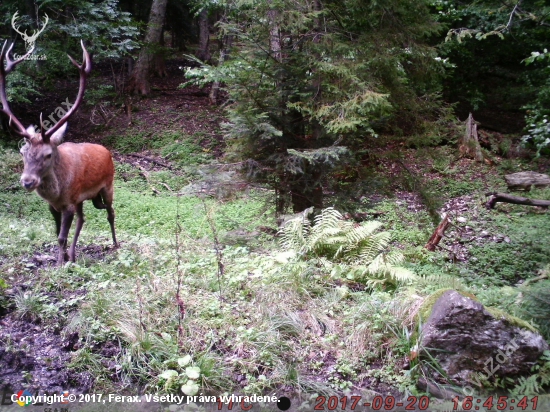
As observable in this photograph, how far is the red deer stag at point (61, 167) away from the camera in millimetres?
4898

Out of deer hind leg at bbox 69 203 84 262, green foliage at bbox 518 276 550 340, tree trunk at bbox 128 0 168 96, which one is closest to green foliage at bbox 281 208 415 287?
green foliage at bbox 518 276 550 340

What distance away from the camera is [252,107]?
6.92m

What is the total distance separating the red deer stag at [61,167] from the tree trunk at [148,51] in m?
12.8

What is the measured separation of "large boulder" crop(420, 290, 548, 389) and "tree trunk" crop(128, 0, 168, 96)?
16492mm

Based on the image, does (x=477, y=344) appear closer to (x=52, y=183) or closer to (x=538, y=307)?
(x=538, y=307)

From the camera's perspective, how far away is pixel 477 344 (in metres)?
3.65

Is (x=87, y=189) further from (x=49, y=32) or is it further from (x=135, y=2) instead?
(x=135, y=2)

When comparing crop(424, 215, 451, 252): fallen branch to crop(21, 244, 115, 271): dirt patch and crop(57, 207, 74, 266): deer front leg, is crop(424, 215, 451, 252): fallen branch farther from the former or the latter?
crop(57, 207, 74, 266): deer front leg

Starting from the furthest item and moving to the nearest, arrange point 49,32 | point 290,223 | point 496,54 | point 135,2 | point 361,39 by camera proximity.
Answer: point 135,2
point 496,54
point 49,32
point 361,39
point 290,223

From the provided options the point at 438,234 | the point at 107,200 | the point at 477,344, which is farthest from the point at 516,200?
the point at 107,200

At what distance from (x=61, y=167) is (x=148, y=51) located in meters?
14.0

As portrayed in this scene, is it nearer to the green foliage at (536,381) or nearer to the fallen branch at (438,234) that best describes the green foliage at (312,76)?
the fallen branch at (438,234)

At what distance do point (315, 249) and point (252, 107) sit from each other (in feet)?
7.93

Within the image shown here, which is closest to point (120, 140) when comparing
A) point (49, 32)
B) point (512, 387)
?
point (49, 32)
